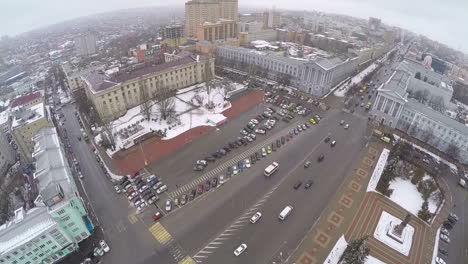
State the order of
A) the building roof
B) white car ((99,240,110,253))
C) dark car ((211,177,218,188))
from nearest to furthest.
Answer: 1. white car ((99,240,110,253))
2. dark car ((211,177,218,188))
3. the building roof

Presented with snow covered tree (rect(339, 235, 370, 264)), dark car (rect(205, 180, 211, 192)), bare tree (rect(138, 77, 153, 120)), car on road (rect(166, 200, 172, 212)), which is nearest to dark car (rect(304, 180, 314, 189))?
snow covered tree (rect(339, 235, 370, 264))

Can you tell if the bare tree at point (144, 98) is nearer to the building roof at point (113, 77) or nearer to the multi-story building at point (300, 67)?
the building roof at point (113, 77)

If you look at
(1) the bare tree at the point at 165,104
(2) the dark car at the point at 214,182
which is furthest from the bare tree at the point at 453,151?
(1) the bare tree at the point at 165,104

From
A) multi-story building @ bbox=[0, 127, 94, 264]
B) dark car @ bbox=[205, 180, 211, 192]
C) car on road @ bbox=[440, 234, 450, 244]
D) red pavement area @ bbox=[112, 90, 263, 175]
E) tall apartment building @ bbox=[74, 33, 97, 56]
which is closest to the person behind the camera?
multi-story building @ bbox=[0, 127, 94, 264]

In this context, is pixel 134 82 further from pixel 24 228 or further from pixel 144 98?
pixel 24 228

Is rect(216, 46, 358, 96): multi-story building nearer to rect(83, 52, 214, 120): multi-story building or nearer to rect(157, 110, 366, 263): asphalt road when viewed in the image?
rect(83, 52, 214, 120): multi-story building

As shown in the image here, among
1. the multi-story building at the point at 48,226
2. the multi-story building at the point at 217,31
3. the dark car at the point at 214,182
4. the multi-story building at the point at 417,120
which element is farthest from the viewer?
the multi-story building at the point at 217,31

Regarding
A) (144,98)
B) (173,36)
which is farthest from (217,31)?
(144,98)
